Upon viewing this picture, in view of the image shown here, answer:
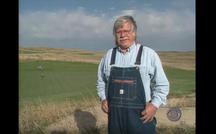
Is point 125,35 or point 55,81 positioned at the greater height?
point 125,35

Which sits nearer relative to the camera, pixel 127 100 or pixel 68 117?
pixel 127 100

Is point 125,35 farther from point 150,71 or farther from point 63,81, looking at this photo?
point 63,81

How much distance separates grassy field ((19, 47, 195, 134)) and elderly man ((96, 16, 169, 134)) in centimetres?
168

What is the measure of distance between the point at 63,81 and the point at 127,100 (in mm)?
2917

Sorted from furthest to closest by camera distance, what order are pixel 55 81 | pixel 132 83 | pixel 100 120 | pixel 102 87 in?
1. pixel 55 81
2. pixel 100 120
3. pixel 102 87
4. pixel 132 83

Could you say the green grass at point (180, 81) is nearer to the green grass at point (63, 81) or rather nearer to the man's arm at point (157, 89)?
the green grass at point (63, 81)

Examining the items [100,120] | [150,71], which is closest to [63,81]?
[100,120]

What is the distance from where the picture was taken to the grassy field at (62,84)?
4020mm

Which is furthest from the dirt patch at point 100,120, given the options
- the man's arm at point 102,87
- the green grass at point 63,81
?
the man's arm at point 102,87

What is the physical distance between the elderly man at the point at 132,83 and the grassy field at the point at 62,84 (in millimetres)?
1678

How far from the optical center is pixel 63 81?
480 centimetres

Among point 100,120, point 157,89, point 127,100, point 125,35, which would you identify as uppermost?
point 125,35

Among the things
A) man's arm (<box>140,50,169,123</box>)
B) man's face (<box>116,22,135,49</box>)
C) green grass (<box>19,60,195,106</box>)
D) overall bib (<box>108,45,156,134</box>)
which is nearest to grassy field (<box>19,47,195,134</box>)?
green grass (<box>19,60,195,106</box>)
